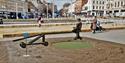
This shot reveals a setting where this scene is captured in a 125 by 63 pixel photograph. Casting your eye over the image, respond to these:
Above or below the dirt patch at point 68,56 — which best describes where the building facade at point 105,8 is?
above

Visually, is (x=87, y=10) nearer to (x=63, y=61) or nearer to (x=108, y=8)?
(x=108, y=8)

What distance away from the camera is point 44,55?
11883mm

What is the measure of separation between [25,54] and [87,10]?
408 feet

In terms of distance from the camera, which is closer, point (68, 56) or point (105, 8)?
point (68, 56)

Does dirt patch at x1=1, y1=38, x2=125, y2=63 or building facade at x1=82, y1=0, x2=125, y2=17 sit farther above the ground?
building facade at x1=82, y1=0, x2=125, y2=17

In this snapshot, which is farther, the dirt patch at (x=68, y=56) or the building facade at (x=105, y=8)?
the building facade at (x=105, y=8)

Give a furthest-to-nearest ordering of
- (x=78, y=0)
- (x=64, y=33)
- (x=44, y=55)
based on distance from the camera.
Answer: (x=78, y=0) < (x=64, y=33) < (x=44, y=55)

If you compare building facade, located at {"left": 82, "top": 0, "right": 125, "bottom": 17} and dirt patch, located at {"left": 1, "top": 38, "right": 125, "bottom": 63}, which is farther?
building facade, located at {"left": 82, "top": 0, "right": 125, "bottom": 17}

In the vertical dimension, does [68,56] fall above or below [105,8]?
below

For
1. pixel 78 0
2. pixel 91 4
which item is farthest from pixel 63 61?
pixel 78 0

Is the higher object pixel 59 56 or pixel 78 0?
pixel 78 0

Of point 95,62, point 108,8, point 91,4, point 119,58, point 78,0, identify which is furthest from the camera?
point 78,0

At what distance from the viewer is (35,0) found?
17775 centimetres

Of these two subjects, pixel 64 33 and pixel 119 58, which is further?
pixel 64 33
